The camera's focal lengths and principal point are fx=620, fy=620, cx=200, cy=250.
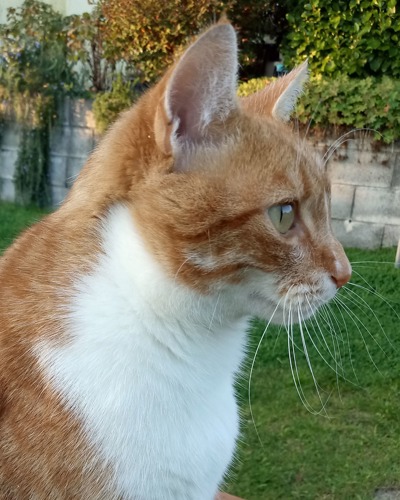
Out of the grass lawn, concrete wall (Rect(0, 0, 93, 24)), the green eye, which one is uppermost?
concrete wall (Rect(0, 0, 93, 24))

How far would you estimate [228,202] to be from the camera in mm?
1336

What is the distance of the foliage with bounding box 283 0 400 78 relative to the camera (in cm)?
540

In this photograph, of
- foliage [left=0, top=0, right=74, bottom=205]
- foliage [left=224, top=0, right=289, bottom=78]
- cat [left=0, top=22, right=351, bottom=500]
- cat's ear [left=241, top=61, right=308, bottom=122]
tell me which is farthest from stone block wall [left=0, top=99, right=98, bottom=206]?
cat [left=0, top=22, right=351, bottom=500]

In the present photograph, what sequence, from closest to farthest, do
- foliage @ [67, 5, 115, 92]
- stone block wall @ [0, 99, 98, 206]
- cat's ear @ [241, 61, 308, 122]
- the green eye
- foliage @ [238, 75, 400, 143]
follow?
1. the green eye
2. cat's ear @ [241, 61, 308, 122]
3. foliage @ [238, 75, 400, 143]
4. stone block wall @ [0, 99, 98, 206]
5. foliage @ [67, 5, 115, 92]

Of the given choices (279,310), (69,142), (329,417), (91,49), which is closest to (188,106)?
(279,310)

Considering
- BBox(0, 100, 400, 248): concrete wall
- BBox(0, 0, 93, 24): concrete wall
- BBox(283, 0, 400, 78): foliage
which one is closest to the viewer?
BBox(0, 100, 400, 248): concrete wall

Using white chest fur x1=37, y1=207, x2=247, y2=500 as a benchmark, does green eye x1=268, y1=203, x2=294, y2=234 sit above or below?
above

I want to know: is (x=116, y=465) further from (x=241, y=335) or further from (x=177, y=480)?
(x=241, y=335)

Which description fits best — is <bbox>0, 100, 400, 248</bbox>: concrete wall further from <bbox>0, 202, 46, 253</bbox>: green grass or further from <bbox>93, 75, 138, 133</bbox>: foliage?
<bbox>0, 202, 46, 253</bbox>: green grass

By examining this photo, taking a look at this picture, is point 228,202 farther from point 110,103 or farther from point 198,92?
point 110,103

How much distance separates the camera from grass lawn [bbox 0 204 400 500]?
103 inches

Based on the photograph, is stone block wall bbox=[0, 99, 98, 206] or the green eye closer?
the green eye

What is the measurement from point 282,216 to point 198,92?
0.33 metres

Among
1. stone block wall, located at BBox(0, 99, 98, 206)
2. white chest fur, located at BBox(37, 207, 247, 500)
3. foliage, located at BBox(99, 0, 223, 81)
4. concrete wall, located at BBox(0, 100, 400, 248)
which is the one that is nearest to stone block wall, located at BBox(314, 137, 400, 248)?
concrete wall, located at BBox(0, 100, 400, 248)
